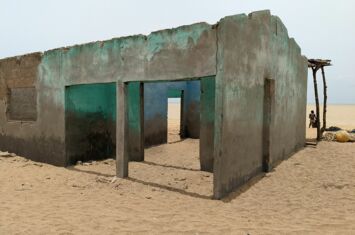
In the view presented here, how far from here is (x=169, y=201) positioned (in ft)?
20.6

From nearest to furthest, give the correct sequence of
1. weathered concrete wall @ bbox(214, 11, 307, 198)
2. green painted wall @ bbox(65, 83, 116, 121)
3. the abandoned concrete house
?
weathered concrete wall @ bbox(214, 11, 307, 198) < the abandoned concrete house < green painted wall @ bbox(65, 83, 116, 121)

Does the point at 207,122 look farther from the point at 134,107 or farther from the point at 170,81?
the point at 134,107

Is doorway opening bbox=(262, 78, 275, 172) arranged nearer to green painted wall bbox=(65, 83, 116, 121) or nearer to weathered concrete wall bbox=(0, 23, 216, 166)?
weathered concrete wall bbox=(0, 23, 216, 166)

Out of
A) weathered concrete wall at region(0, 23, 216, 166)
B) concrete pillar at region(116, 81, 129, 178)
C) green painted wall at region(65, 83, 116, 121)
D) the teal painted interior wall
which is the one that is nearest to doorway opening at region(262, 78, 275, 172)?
weathered concrete wall at region(0, 23, 216, 166)

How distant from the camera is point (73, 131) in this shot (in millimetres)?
9531

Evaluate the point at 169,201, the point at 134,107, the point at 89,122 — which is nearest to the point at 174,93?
the point at 134,107

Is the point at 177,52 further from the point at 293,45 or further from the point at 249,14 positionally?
the point at 293,45

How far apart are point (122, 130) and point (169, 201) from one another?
232cm

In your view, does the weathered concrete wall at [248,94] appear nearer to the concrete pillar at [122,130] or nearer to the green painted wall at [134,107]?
the concrete pillar at [122,130]

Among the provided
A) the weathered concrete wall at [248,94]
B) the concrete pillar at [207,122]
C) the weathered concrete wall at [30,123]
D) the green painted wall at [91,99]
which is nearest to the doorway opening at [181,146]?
the concrete pillar at [207,122]

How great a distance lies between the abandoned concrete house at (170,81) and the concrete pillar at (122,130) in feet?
0.08

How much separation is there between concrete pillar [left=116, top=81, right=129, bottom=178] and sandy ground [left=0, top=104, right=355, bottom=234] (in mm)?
302

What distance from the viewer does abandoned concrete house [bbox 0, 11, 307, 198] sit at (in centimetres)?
637

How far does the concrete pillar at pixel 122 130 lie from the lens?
7.86 m
